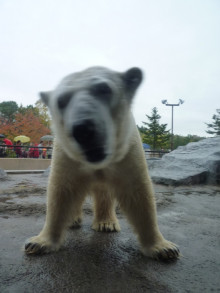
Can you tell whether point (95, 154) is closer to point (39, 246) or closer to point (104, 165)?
point (104, 165)

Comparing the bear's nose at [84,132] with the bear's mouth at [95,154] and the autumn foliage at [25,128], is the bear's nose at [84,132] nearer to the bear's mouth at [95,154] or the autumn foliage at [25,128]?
the bear's mouth at [95,154]

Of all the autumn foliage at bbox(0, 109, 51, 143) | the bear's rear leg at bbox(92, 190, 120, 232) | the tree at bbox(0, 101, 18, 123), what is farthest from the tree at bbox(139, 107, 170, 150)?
the bear's rear leg at bbox(92, 190, 120, 232)

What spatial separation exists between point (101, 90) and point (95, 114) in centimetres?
27

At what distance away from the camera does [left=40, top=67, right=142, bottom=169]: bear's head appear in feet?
5.28

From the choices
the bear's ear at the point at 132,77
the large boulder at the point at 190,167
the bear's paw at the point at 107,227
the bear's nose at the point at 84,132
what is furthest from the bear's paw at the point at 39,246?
the large boulder at the point at 190,167

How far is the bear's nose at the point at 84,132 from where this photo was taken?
1556 mm

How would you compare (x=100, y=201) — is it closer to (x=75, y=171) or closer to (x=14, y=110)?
(x=75, y=171)

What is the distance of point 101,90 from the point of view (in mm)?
1809

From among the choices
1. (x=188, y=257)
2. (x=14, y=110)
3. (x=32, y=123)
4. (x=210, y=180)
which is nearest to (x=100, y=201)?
(x=188, y=257)

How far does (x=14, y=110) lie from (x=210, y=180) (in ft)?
156

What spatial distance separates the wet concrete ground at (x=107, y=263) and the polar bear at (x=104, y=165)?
146mm

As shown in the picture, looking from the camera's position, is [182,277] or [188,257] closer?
[182,277]

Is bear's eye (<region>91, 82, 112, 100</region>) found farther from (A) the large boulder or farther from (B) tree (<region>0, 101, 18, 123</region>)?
(B) tree (<region>0, 101, 18, 123</region>)

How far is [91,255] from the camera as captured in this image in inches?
75.4
